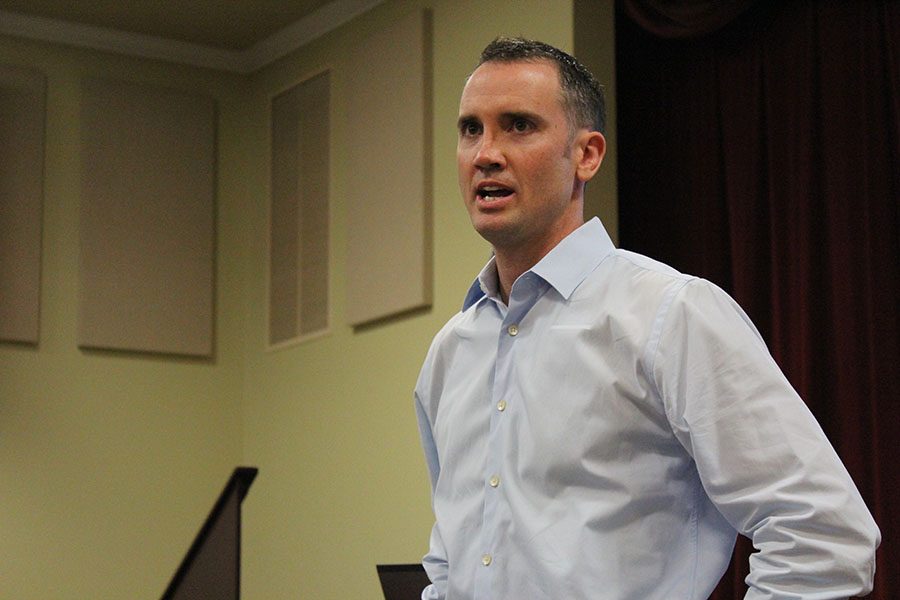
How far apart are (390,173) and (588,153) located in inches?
134

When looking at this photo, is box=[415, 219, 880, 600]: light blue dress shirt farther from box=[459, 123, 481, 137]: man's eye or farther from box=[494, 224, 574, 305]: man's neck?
box=[459, 123, 481, 137]: man's eye

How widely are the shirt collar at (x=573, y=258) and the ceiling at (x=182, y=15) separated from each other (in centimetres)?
411

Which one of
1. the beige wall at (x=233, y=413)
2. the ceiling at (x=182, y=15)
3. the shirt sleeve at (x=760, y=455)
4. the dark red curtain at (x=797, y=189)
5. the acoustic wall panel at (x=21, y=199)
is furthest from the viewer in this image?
the ceiling at (x=182, y=15)

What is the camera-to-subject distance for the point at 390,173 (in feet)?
17.5

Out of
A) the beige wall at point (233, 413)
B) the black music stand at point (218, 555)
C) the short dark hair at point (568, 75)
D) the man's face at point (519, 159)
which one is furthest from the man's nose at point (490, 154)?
the beige wall at point (233, 413)

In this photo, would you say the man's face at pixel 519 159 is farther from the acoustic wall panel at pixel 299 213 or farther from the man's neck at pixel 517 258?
the acoustic wall panel at pixel 299 213

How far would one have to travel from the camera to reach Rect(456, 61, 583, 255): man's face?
6.24 ft

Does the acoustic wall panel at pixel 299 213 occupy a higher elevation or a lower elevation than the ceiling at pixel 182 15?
lower

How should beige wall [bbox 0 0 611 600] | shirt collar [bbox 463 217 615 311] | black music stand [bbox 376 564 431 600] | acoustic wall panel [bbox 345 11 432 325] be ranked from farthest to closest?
beige wall [bbox 0 0 611 600], acoustic wall panel [bbox 345 11 432 325], black music stand [bbox 376 564 431 600], shirt collar [bbox 463 217 615 311]

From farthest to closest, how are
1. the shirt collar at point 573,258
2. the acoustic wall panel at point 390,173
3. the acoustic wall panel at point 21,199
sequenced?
1. the acoustic wall panel at point 21,199
2. the acoustic wall panel at point 390,173
3. the shirt collar at point 573,258

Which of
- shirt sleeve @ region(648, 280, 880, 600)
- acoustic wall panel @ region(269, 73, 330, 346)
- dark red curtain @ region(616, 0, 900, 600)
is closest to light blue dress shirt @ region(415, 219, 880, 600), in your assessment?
shirt sleeve @ region(648, 280, 880, 600)

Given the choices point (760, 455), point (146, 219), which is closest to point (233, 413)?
point (146, 219)

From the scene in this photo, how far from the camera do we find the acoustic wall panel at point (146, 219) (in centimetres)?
595

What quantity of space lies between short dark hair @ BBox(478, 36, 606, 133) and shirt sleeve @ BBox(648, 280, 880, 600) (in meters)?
0.38
